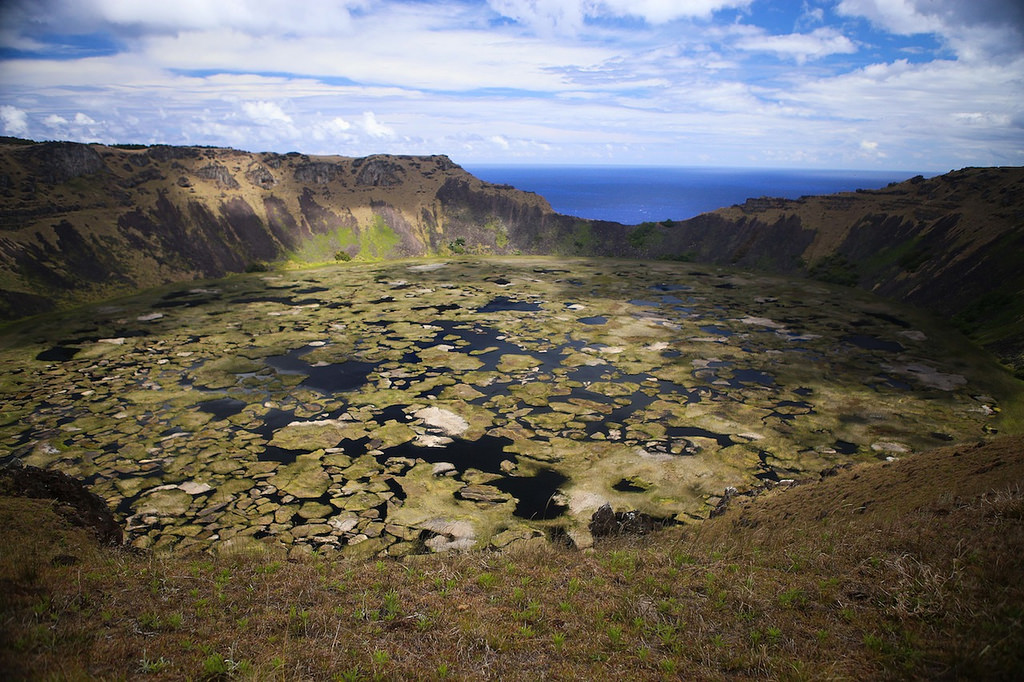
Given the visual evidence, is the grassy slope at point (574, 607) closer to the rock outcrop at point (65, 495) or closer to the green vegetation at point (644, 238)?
the rock outcrop at point (65, 495)

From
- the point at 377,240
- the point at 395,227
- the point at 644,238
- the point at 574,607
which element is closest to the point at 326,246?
the point at 377,240

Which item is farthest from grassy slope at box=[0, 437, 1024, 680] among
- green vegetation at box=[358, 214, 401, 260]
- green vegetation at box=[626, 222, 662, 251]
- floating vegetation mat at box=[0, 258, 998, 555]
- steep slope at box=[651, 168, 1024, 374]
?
green vegetation at box=[626, 222, 662, 251]

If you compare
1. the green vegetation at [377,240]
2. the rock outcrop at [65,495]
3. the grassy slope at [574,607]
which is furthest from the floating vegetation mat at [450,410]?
the green vegetation at [377,240]

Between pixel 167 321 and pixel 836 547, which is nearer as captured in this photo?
pixel 836 547

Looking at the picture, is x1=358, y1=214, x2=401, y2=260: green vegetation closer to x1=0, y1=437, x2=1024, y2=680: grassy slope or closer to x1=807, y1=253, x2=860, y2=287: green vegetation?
x1=807, y1=253, x2=860, y2=287: green vegetation

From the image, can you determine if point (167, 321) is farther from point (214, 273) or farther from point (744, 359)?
point (744, 359)

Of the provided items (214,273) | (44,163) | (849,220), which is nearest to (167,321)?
(214,273)
